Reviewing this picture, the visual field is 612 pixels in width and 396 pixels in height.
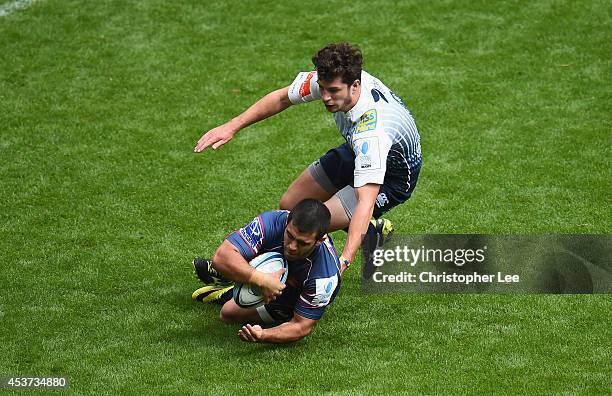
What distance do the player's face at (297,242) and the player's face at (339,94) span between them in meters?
1.06

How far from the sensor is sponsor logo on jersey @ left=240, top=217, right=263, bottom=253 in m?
7.51

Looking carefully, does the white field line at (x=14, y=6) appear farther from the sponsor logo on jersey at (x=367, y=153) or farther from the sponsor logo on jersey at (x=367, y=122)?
the sponsor logo on jersey at (x=367, y=153)

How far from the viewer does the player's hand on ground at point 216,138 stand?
8.12 meters

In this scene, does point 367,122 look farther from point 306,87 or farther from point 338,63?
point 306,87

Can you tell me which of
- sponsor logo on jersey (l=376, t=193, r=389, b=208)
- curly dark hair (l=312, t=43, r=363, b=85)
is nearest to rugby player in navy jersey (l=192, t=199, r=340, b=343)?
sponsor logo on jersey (l=376, t=193, r=389, b=208)

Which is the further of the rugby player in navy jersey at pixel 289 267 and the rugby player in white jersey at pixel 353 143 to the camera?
the rugby player in white jersey at pixel 353 143

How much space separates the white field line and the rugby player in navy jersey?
25.7 feet

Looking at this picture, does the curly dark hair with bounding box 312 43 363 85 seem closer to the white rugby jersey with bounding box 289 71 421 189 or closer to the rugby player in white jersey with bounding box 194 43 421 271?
the rugby player in white jersey with bounding box 194 43 421 271

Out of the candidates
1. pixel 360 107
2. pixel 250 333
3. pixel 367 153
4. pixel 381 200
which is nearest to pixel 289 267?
pixel 250 333

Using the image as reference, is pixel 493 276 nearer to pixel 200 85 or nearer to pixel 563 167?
pixel 563 167

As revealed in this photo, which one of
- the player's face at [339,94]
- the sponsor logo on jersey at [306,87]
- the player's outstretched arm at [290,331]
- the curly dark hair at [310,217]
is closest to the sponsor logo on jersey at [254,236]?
the curly dark hair at [310,217]

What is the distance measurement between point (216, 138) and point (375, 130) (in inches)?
50.5

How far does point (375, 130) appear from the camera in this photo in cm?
778

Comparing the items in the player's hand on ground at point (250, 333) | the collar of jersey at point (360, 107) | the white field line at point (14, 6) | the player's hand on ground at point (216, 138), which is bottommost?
the player's hand on ground at point (250, 333)
